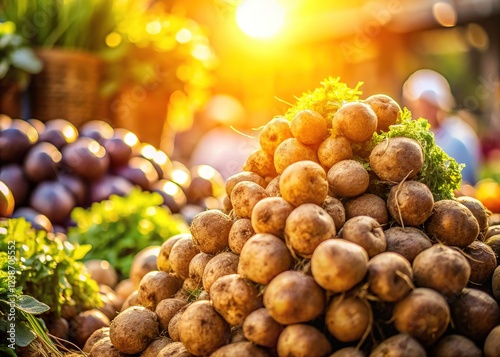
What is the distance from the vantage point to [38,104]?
4441 millimetres

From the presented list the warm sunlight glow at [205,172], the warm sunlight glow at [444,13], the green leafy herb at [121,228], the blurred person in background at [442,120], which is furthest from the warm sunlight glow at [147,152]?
the warm sunlight glow at [444,13]

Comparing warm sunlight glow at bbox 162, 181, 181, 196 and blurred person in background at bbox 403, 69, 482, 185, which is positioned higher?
blurred person in background at bbox 403, 69, 482, 185

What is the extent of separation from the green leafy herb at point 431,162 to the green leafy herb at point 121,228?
186 centimetres

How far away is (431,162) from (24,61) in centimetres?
330

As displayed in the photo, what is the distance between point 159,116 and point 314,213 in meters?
3.56

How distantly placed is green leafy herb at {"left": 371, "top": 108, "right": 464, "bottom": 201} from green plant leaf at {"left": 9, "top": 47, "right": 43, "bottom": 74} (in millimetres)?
3065

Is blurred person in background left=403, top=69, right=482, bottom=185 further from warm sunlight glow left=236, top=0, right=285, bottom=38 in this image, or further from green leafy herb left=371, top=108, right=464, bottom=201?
green leafy herb left=371, top=108, right=464, bottom=201

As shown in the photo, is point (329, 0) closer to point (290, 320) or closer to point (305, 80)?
point (305, 80)

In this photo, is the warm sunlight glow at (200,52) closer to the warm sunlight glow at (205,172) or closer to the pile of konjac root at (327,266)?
the warm sunlight glow at (205,172)

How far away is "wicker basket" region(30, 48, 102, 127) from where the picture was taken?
432 cm

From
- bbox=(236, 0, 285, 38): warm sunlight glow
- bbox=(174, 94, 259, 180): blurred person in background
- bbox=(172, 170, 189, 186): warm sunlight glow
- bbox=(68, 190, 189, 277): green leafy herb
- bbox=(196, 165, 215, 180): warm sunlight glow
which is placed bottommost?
bbox=(68, 190, 189, 277): green leafy herb

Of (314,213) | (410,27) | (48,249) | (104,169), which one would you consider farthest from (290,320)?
(410,27)

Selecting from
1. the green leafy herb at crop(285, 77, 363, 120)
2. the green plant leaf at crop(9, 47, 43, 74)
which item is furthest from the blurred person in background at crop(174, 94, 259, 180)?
the green leafy herb at crop(285, 77, 363, 120)

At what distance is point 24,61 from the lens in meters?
4.10
